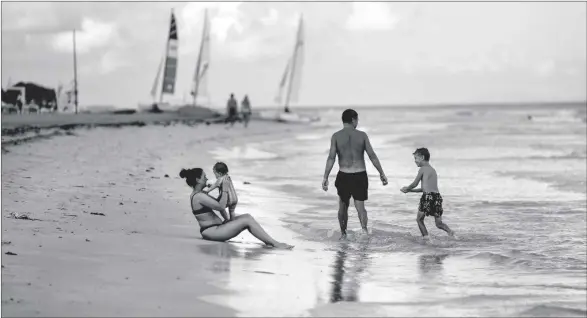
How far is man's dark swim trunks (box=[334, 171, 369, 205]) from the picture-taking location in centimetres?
887

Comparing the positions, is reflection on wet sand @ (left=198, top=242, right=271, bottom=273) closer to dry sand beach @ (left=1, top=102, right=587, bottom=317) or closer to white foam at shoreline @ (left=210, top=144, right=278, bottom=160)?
dry sand beach @ (left=1, top=102, right=587, bottom=317)

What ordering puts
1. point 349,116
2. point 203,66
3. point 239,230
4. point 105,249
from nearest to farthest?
1. point 105,249
2. point 239,230
3. point 349,116
4. point 203,66

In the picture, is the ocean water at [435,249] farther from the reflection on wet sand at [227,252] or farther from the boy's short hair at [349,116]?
the boy's short hair at [349,116]

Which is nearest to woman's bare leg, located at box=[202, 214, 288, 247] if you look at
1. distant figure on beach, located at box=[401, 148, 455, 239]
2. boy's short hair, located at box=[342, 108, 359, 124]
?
boy's short hair, located at box=[342, 108, 359, 124]

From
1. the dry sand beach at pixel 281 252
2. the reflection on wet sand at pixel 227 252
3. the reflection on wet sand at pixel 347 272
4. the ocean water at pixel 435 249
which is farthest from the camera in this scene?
the reflection on wet sand at pixel 227 252

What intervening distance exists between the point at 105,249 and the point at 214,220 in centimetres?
136

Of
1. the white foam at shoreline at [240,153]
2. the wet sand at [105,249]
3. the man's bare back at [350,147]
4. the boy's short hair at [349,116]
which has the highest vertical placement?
the boy's short hair at [349,116]

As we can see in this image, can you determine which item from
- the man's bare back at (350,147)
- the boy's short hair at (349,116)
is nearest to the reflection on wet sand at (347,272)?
the man's bare back at (350,147)

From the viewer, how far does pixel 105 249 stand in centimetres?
699

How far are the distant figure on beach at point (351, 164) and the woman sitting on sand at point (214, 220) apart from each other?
3.98 ft

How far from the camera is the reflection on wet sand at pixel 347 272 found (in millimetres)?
5758

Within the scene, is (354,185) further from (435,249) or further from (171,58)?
(171,58)

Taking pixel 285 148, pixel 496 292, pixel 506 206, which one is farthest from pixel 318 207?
pixel 285 148

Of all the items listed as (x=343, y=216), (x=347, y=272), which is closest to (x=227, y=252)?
(x=347, y=272)
